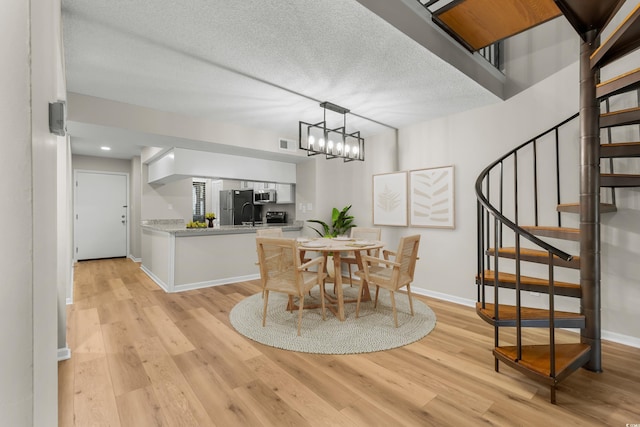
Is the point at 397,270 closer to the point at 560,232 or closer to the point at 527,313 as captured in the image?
the point at 527,313

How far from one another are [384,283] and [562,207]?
5.38 ft

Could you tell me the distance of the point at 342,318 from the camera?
3016mm

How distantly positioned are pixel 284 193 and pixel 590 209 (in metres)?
4.61

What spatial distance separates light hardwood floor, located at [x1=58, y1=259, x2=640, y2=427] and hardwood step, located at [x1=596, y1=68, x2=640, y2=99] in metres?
1.95

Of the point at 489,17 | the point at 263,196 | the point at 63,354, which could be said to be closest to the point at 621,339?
the point at 489,17

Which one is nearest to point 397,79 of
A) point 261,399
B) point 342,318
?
point 342,318

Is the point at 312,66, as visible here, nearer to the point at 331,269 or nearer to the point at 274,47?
the point at 274,47

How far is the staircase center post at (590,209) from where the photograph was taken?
2068 mm

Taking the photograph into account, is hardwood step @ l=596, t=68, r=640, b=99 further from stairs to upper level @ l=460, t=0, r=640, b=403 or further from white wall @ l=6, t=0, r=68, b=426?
white wall @ l=6, t=0, r=68, b=426

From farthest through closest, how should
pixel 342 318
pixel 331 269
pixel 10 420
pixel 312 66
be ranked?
pixel 331 269 < pixel 342 318 < pixel 312 66 < pixel 10 420

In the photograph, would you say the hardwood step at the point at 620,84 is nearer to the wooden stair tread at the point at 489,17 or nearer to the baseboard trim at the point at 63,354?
the wooden stair tread at the point at 489,17

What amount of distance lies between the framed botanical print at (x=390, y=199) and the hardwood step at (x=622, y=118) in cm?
227

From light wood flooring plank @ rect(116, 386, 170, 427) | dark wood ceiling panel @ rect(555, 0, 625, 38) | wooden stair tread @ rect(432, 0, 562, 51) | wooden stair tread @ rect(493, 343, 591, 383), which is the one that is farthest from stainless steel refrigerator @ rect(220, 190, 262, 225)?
dark wood ceiling panel @ rect(555, 0, 625, 38)

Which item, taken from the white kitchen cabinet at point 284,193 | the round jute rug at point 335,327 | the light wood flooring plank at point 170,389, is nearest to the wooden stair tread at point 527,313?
the round jute rug at point 335,327
